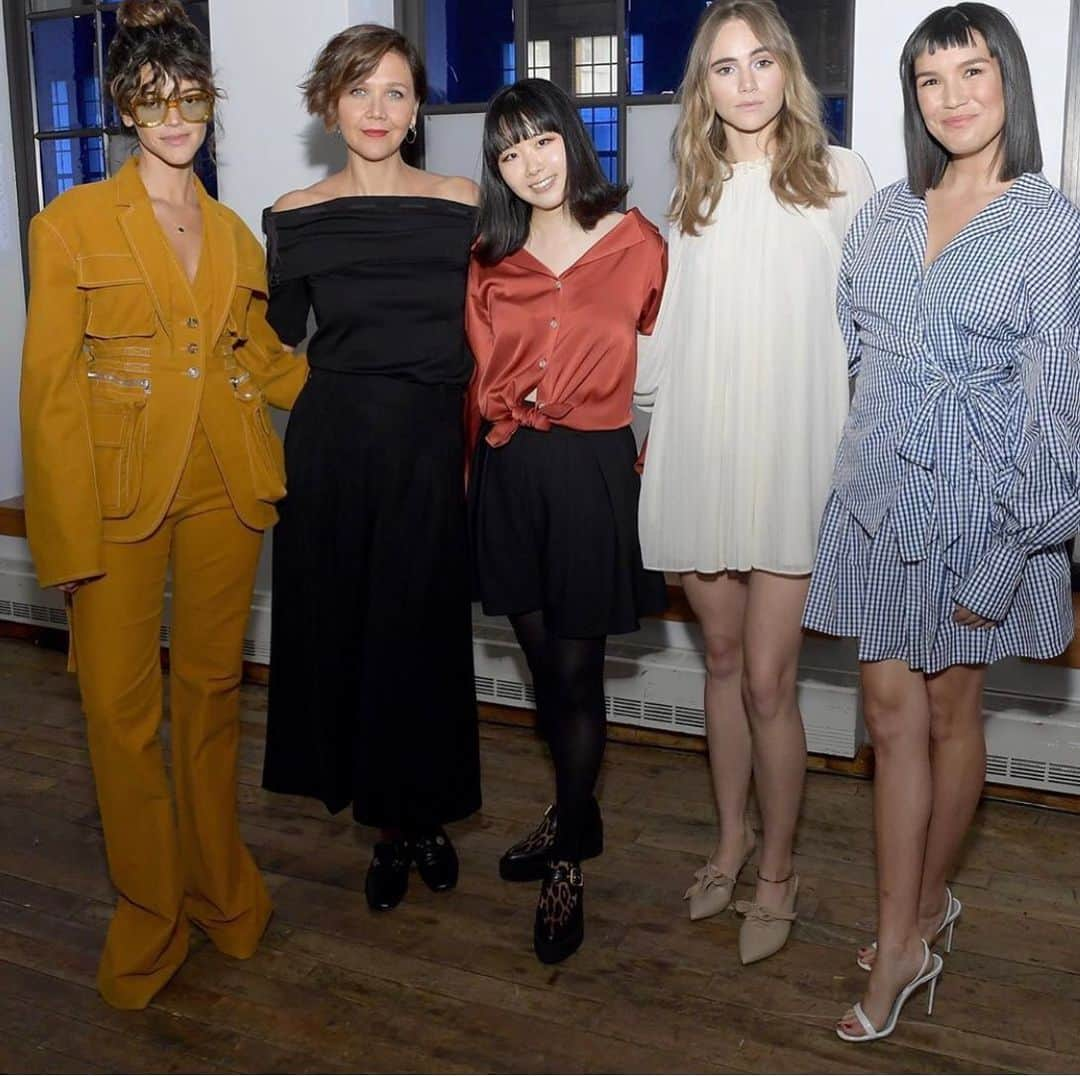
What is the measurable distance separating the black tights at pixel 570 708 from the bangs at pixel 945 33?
3.73 ft

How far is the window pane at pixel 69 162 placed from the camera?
4.38 m

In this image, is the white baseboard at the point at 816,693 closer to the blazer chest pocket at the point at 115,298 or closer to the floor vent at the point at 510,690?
the floor vent at the point at 510,690

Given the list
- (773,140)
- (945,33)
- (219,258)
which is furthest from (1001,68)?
(219,258)

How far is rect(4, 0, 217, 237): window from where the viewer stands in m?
4.29

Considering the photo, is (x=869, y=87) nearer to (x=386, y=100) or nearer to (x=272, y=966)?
(x=386, y=100)

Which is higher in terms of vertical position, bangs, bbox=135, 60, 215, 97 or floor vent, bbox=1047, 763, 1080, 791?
bangs, bbox=135, 60, 215, 97

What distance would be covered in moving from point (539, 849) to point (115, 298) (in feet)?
4.75

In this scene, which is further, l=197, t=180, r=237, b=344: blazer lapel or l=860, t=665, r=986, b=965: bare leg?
l=197, t=180, r=237, b=344: blazer lapel

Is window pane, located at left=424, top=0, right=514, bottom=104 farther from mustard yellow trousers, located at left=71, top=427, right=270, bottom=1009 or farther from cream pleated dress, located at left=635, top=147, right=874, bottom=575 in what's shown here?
mustard yellow trousers, located at left=71, top=427, right=270, bottom=1009

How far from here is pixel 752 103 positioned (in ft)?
7.38

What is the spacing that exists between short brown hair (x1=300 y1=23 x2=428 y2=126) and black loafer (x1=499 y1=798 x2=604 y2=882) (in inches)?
58.4

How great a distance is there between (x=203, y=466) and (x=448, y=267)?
0.58m

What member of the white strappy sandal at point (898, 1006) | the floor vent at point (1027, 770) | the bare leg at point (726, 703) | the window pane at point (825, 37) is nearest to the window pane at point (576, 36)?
the window pane at point (825, 37)

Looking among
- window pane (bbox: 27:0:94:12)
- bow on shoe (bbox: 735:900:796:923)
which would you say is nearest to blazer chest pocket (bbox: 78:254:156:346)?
bow on shoe (bbox: 735:900:796:923)
